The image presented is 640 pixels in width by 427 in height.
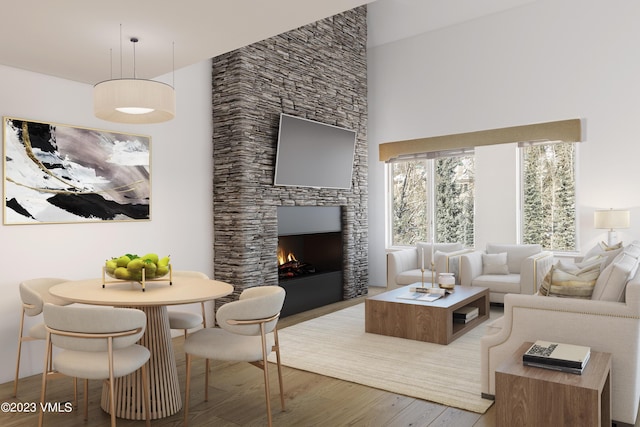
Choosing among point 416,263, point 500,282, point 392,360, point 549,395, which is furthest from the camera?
point 416,263

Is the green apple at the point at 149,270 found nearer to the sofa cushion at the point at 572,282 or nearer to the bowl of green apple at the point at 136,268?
the bowl of green apple at the point at 136,268

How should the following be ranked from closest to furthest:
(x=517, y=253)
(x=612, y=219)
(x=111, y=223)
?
(x=111, y=223)
(x=612, y=219)
(x=517, y=253)

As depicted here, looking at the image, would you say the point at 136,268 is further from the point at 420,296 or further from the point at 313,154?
the point at 313,154

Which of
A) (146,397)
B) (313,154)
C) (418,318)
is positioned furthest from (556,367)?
(313,154)

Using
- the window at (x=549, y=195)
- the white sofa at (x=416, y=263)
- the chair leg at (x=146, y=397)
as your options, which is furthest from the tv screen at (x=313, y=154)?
the chair leg at (x=146, y=397)

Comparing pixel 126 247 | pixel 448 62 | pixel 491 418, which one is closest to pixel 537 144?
pixel 448 62

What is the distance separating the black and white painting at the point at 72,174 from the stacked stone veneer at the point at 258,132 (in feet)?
2.98

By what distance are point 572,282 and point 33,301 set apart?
11.6 feet

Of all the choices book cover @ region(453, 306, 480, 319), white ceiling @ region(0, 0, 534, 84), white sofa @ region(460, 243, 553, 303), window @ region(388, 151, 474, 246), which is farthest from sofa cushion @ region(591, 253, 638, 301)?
window @ region(388, 151, 474, 246)

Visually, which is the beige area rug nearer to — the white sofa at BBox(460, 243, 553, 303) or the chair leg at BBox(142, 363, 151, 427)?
the white sofa at BBox(460, 243, 553, 303)

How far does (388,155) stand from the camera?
7660 millimetres

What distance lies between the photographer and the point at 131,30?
3088 millimetres

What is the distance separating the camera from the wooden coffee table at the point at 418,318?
4.52 meters

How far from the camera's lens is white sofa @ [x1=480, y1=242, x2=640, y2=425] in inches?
109
